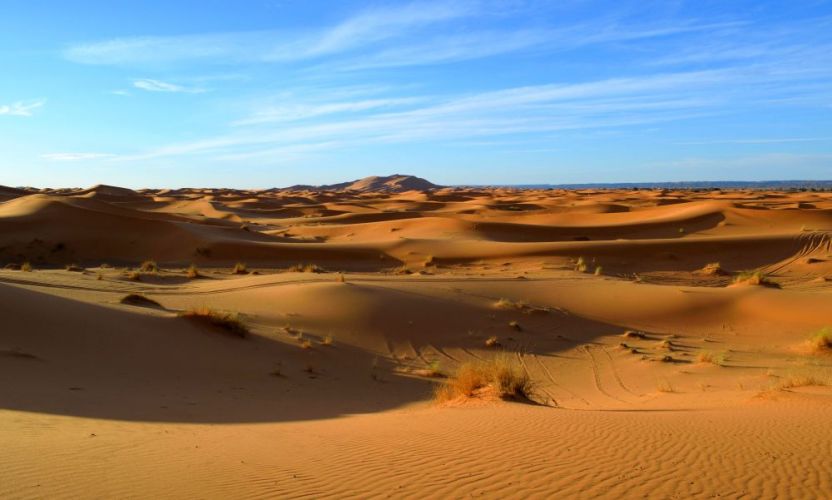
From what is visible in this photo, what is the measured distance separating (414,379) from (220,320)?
4.11m

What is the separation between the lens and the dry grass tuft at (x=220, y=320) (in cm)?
1350

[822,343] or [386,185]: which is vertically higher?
[386,185]

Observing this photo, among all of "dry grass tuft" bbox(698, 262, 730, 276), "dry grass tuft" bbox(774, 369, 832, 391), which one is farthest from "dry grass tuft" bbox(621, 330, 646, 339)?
"dry grass tuft" bbox(698, 262, 730, 276)

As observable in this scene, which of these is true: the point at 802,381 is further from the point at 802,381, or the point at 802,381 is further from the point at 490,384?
the point at 490,384

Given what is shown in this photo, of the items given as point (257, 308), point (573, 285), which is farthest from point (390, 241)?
point (257, 308)

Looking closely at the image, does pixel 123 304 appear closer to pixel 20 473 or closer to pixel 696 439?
pixel 20 473

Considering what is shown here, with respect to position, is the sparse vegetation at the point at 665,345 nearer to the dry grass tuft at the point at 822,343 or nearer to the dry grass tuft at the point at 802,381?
the dry grass tuft at the point at 822,343

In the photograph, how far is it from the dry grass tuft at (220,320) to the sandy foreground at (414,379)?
5.9 inches

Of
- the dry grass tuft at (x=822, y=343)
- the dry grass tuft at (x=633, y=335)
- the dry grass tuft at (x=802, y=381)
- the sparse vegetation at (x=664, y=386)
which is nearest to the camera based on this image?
the dry grass tuft at (x=802, y=381)

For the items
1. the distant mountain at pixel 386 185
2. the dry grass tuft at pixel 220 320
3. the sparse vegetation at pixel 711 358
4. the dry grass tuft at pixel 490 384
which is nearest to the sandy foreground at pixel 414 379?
the sparse vegetation at pixel 711 358

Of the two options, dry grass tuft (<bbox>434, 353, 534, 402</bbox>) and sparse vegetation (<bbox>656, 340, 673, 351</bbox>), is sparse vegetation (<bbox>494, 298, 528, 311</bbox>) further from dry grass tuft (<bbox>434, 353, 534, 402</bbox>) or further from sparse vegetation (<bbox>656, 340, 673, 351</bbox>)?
dry grass tuft (<bbox>434, 353, 534, 402</bbox>)

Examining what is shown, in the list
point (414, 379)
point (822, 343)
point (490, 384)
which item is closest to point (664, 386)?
point (490, 384)

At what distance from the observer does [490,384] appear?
34.7ft

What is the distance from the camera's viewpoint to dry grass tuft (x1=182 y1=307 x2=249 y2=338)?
13500 mm
